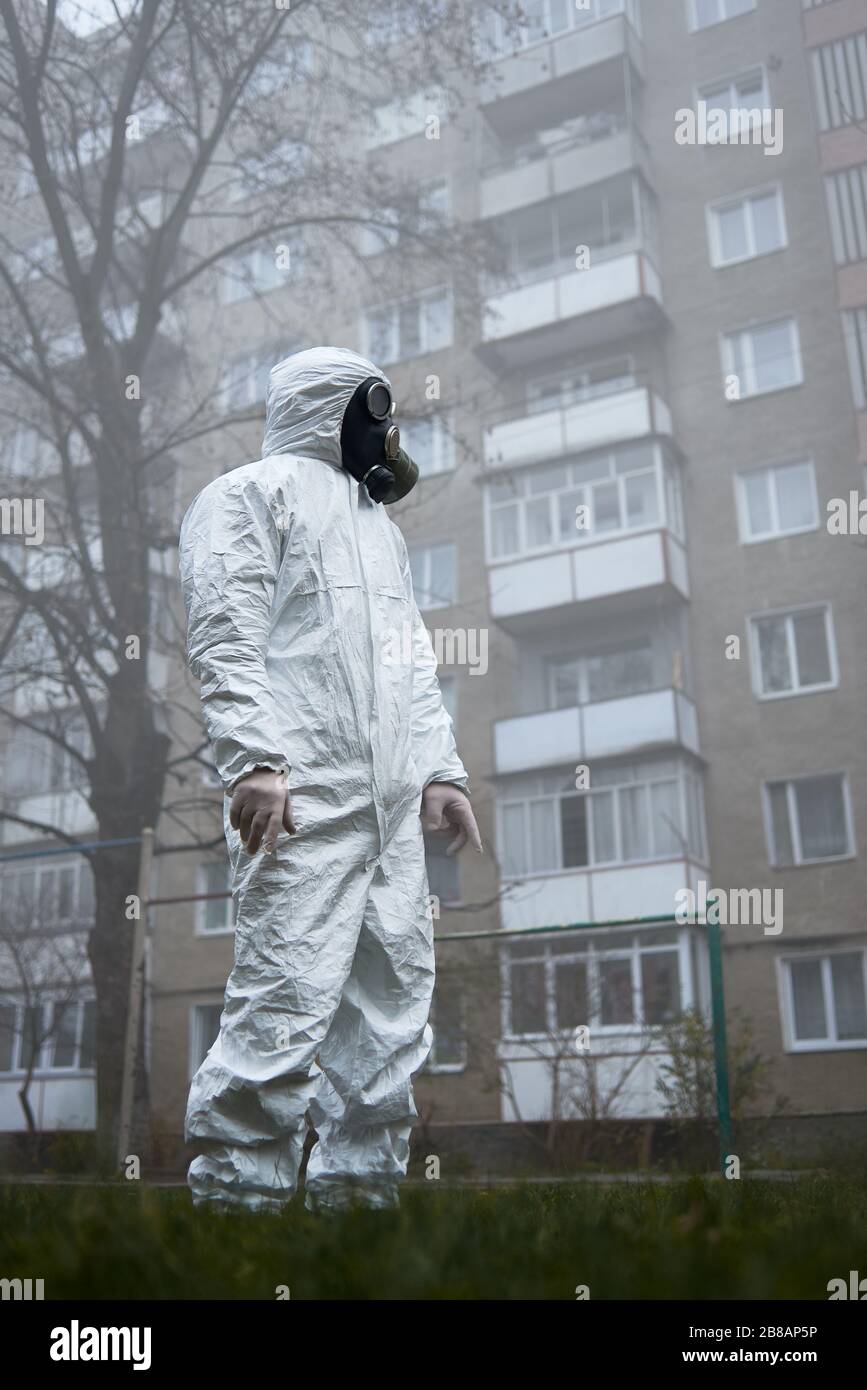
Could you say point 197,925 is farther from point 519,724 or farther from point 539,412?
point 539,412

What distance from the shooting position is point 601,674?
1589cm

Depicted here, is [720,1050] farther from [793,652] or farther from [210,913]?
[210,913]

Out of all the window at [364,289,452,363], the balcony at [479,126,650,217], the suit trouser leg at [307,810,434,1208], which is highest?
the balcony at [479,126,650,217]

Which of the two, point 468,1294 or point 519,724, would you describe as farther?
point 519,724

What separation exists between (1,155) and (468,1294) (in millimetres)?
10969

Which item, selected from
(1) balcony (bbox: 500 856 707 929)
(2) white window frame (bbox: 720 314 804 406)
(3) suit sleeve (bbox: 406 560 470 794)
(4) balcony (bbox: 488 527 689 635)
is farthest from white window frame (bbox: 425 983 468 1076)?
(3) suit sleeve (bbox: 406 560 470 794)

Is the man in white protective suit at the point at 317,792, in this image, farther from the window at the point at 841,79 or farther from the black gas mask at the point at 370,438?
the window at the point at 841,79

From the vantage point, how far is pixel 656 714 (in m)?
14.3

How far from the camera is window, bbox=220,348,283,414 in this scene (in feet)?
44.7

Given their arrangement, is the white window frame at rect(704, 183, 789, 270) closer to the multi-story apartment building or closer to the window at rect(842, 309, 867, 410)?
the multi-story apartment building

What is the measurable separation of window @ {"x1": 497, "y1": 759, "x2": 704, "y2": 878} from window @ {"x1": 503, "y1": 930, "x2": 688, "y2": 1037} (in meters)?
1.53

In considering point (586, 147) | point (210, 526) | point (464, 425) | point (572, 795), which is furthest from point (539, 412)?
point (210, 526)

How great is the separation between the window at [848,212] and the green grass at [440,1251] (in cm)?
1056
